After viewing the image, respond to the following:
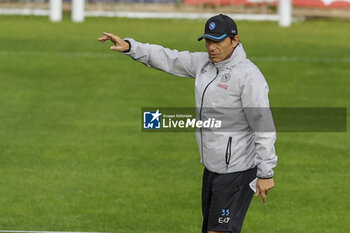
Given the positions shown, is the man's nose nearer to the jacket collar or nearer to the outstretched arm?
the jacket collar

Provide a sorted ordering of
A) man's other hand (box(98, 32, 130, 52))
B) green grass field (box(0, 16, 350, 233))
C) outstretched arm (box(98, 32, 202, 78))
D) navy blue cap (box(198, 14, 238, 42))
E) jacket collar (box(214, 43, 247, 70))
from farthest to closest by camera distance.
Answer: green grass field (box(0, 16, 350, 233)) < outstretched arm (box(98, 32, 202, 78)) < man's other hand (box(98, 32, 130, 52)) < jacket collar (box(214, 43, 247, 70)) < navy blue cap (box(198, 14, 238, 42))

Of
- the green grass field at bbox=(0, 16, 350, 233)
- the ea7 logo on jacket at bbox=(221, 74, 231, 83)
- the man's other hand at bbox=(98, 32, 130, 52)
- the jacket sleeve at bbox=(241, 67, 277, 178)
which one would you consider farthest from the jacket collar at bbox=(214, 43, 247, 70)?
the green grass field at bbox=(0, 16, 350, 233)

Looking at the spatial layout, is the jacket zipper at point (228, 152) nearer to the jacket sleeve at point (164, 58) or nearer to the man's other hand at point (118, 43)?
the jacket sleeve at point (164, 58)

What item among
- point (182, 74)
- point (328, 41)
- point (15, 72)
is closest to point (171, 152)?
point (182, 74)

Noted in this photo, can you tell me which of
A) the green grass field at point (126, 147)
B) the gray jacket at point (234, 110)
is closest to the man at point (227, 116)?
the gray jacket at point (234, 110)

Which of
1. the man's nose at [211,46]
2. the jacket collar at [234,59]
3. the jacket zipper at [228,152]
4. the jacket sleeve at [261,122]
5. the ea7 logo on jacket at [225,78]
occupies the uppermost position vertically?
the man's nose at [211,46]

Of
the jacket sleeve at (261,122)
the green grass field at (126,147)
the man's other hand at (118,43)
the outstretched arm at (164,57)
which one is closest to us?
the jacket sleeve at (261,122)

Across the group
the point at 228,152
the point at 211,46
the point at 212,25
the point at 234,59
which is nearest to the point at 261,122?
the point at 228,152

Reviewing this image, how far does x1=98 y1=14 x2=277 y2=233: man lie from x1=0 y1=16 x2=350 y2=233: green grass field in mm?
3427

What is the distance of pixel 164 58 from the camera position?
8.78 metres

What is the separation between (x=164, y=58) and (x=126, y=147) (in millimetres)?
8356

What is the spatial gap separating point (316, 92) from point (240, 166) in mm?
15190

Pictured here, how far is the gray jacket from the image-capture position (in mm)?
8031

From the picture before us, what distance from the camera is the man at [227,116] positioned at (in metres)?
8.08
